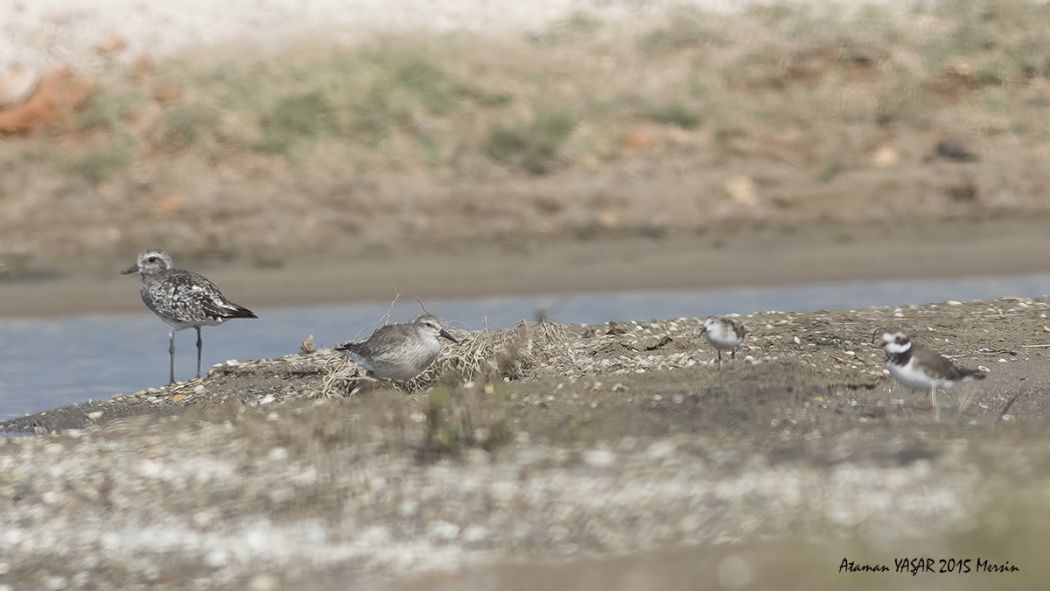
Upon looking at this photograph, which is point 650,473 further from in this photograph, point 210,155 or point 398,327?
point 210,155

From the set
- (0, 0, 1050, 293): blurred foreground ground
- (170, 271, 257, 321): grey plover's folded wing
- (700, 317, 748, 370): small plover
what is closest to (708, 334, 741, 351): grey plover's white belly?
(700, 317, 748, 370): small plover

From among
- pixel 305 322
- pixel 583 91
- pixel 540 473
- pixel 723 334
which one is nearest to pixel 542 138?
pixel 583 91

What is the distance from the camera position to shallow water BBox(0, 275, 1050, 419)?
17031mm

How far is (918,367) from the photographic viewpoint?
11.4 m

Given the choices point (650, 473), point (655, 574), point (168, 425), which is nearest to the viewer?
point (655, 574)

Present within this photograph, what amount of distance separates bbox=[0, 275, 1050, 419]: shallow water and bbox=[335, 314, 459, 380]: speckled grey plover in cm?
351

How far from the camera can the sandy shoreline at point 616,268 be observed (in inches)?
813

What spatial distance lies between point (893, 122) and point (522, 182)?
17.5 ft

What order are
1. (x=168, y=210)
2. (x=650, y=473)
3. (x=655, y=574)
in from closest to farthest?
(x=655, y=574), (x=650, y=473), (x=168, y=210)

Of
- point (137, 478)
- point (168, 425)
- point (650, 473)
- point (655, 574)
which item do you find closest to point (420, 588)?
point (655, 574)

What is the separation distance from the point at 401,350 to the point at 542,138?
11.6 metres

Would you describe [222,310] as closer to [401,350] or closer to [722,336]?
[401,350]

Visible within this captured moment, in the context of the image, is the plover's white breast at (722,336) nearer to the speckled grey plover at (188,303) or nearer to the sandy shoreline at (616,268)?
the speckled grey plover at (188,303)

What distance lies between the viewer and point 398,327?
42.6 feet
